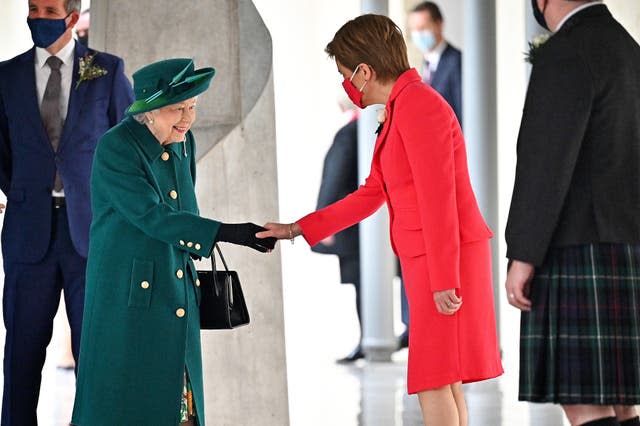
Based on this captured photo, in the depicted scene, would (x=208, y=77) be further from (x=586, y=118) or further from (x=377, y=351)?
(x=377, y=351)

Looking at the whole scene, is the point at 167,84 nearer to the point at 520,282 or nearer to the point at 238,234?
the point at 238,234

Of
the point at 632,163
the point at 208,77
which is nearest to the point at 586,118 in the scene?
the point at 632,163

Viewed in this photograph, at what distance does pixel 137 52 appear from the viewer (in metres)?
4.61

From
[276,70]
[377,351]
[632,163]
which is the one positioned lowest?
[377,351]

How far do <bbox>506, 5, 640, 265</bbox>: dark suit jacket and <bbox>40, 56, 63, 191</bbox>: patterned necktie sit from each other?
1.93 metres

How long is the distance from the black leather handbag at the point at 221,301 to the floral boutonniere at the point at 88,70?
1.05 m

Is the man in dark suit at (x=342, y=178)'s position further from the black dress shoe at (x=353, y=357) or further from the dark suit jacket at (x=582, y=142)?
the dark suit jacket at (x=582, y=142)

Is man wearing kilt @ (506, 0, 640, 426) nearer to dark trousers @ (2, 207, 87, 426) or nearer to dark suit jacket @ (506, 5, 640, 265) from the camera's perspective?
dark suit jacket @ (506, 5, 640, 265)

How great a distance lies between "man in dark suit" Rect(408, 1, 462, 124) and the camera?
7.59m

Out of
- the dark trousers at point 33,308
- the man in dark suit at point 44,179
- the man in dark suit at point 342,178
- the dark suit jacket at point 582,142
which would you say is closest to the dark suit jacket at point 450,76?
the man in dark suit at point 342,178

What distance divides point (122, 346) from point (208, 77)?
0.82m

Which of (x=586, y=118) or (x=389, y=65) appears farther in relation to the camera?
(x=389, y=65)

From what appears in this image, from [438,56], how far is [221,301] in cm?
456

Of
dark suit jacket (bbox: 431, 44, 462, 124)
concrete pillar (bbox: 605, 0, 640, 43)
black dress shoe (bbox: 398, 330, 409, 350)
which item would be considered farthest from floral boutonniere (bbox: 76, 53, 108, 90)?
black dress shoe (bbox: 398, 330, 409, 350)
